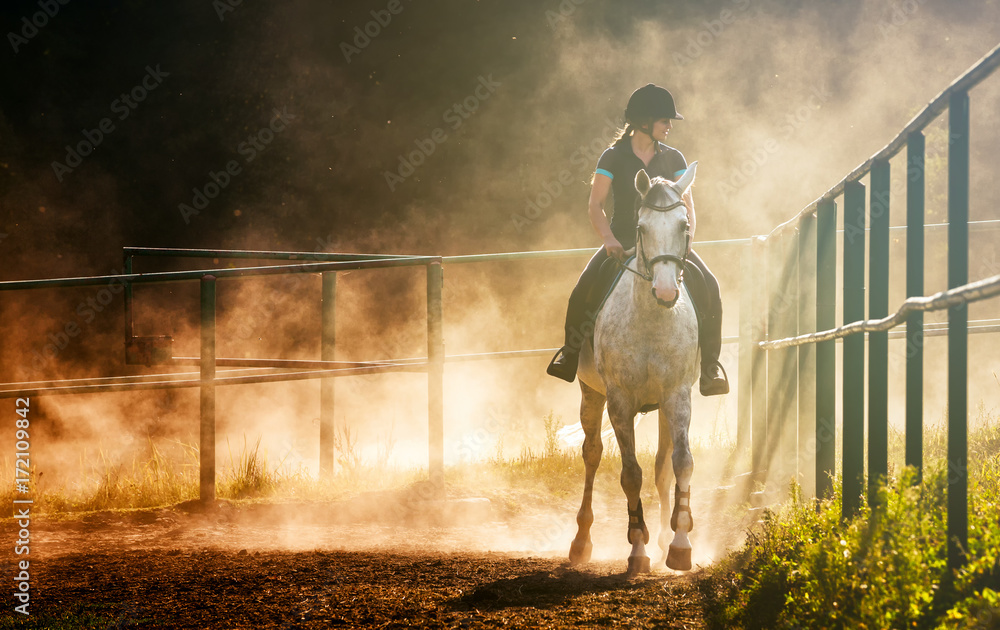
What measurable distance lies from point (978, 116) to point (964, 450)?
1254cm

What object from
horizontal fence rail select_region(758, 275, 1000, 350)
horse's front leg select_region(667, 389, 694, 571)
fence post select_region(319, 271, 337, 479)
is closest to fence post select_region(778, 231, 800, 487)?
horizontal fence rail select_region(758, 275, 1000, 350)

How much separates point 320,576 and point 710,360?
243 centimetres

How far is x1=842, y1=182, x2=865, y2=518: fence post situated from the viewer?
334cm

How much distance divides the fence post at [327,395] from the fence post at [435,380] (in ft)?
3.22

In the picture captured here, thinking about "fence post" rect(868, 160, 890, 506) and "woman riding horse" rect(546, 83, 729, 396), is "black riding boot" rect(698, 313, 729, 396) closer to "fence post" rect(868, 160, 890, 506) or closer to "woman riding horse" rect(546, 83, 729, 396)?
"woman riding horse" rect(546, 83, 729, 396)

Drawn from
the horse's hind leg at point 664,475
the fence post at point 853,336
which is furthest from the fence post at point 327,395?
the fence post at point 853,336

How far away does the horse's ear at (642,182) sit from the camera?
3707 mm

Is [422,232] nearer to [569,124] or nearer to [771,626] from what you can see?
[569,124]

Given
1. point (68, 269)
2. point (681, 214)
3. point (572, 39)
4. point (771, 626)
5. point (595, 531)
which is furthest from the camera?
point (572, 39)

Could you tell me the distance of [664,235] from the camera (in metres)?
3.54

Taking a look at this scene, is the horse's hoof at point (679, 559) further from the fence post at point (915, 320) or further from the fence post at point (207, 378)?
the fence post at point (207, 378)

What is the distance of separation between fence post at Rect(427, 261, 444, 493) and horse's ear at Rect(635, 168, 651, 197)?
2.65 meters

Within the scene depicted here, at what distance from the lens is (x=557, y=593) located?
123 inches

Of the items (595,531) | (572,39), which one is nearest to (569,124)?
(572,39)
